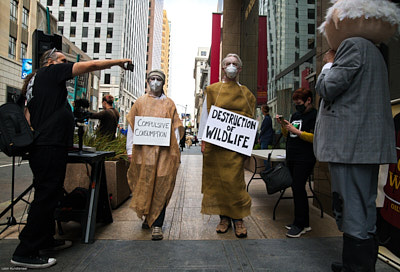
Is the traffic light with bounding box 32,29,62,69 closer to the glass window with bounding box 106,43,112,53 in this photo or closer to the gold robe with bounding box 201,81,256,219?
the gold robe with bounding box 201,81,256,219

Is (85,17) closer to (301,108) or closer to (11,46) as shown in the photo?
(11,46)

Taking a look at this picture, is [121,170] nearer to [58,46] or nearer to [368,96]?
[58,46]

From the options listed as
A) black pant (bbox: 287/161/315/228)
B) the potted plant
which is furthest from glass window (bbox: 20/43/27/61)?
black pant (bbox: 287/161/315/228)

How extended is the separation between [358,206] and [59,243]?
2.75m

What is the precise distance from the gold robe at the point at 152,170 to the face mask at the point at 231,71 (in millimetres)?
885

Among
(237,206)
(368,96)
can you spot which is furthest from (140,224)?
(368,96)

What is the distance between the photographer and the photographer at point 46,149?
243 cm

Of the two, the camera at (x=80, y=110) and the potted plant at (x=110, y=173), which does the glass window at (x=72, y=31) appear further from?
the camera at (x=80, y=110)

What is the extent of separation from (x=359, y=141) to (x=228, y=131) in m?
1.64

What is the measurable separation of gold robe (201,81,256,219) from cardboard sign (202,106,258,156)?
0.09m

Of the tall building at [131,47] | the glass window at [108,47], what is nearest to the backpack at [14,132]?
the tall building at [131,47]

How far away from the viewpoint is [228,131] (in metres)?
3.44

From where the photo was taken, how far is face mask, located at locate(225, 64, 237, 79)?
3490 mm

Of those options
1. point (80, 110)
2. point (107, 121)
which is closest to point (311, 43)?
point (107, 121)
